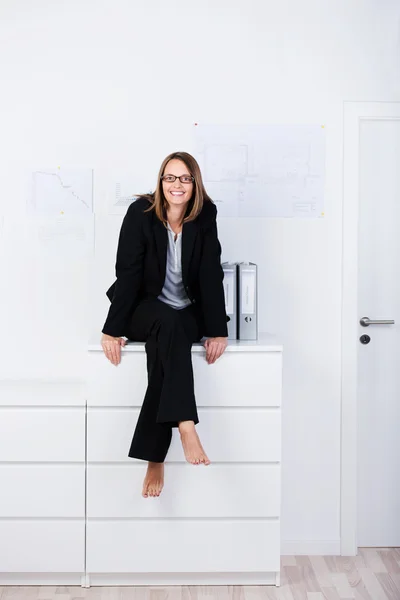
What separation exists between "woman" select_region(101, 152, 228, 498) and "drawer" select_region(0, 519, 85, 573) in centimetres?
38

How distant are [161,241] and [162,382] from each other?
1.92 feet

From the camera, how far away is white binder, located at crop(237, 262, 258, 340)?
277 cm

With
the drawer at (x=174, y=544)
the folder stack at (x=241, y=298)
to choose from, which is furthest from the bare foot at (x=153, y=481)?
the folder stack at (x=241, y=298)

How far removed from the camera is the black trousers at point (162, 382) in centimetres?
242

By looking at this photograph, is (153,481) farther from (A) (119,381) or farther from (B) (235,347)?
(B) (235,347)

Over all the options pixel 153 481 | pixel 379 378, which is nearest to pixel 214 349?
pixel 153 481

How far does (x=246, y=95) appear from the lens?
3.04 m

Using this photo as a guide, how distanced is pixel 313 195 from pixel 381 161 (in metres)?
0.39

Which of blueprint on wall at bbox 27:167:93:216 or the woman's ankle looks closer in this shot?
the woman's ankle

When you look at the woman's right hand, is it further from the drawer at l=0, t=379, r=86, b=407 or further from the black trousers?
the drawer at l=0, t=379, r=86, b=407

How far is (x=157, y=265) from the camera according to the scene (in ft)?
8.85

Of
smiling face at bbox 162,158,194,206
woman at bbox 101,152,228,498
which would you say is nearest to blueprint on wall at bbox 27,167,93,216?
woman at bbox 101,152,228,498

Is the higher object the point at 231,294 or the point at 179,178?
the point at 179,178

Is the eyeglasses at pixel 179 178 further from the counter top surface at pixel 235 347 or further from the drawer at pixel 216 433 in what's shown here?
the drawer at pixel 216 433
